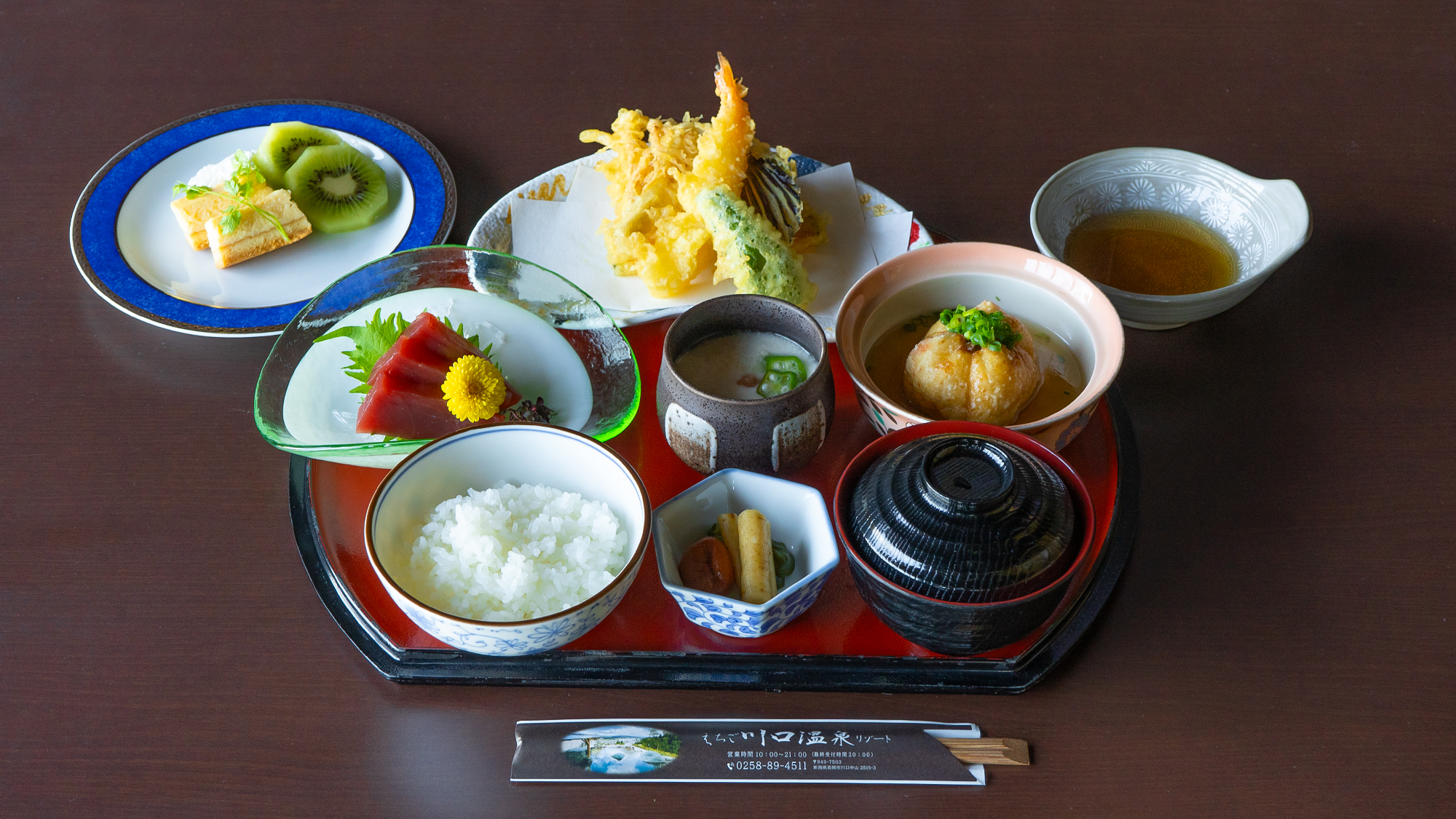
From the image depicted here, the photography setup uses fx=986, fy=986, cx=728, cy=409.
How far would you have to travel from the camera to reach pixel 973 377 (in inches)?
58.7

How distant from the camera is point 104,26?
2.50m

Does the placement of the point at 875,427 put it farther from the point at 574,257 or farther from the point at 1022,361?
the point at 574,257

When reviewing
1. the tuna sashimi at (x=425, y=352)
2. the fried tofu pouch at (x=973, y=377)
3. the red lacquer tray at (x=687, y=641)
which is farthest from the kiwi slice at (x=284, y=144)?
the fried tofu pouch at (x=973, y=377)

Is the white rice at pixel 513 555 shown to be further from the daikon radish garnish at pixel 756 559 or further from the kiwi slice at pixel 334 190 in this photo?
the kiwi slice at pixel 334 190

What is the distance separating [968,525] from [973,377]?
37 cm

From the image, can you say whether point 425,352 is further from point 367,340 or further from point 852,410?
point 852,410

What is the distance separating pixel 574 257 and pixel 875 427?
2.27 feet

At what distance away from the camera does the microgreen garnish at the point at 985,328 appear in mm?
1480

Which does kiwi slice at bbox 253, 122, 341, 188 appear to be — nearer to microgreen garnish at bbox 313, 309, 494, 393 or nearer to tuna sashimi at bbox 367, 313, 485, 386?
microgreen garnish at bbox 313, 309, 494, 393

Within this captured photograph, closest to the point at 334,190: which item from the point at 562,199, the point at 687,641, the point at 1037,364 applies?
the point at 562,199

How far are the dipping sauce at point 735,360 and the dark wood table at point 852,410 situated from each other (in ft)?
1.55

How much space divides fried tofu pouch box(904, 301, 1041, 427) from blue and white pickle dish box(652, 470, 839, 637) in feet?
0.92

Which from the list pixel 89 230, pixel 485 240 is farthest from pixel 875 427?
pixel 89 230

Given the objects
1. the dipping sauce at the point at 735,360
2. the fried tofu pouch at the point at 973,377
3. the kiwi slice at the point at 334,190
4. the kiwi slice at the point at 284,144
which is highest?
the kiwi slice at the point at 284,144
